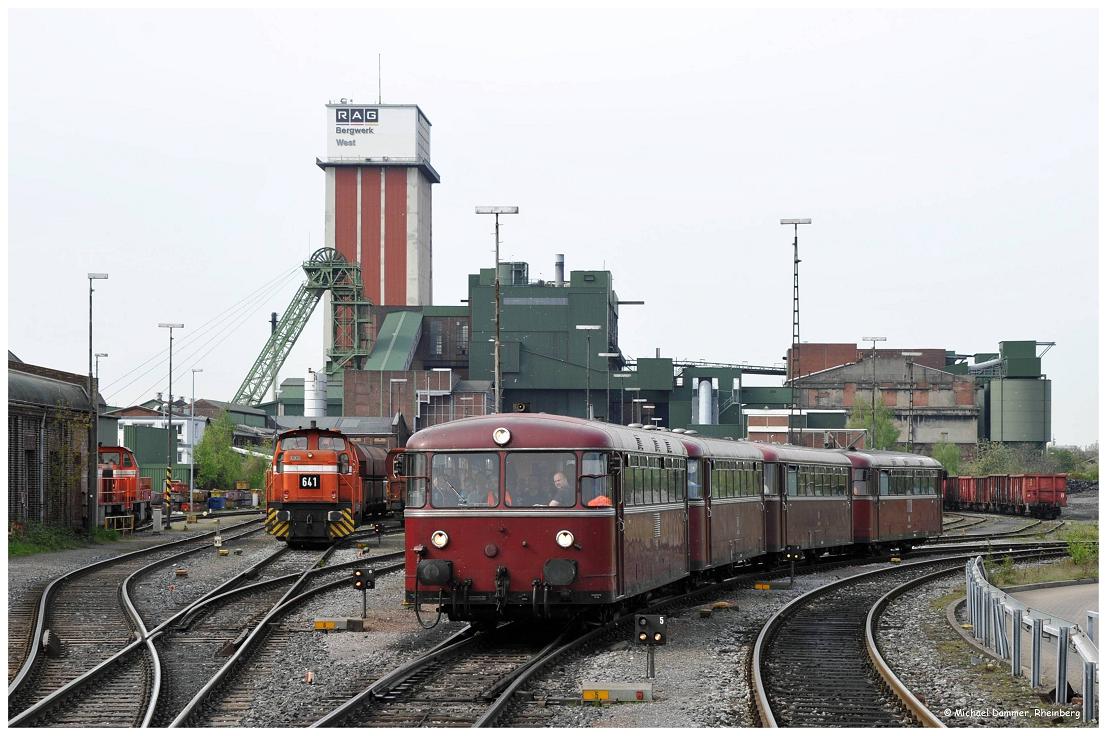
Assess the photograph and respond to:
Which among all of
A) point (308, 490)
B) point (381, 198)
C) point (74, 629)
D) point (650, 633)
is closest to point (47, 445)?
point (308, 490)

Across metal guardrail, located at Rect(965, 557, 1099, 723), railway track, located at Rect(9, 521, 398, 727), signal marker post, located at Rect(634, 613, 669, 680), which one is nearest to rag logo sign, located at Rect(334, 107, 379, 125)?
railway track, located at Rect(9, 521, 398, 727)

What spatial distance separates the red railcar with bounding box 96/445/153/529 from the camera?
46.4 metres

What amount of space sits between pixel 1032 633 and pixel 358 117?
130 m

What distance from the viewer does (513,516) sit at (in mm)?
17531

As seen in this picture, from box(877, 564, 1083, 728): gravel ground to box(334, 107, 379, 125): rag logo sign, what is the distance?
12111 centimetres

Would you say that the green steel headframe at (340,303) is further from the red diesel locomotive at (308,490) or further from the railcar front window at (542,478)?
the railcar front window at (542,478)

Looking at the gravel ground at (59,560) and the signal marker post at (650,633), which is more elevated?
the signal marker post at (650,633)

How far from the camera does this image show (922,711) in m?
13.0

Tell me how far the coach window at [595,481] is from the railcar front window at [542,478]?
103mm

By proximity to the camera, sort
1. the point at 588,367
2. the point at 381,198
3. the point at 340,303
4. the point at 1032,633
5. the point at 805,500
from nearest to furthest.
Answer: the point at 1032,633, the point at 805,500, the point at 588,367, the point at 340,303, the point at 381,198

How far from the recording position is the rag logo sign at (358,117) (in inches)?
5468

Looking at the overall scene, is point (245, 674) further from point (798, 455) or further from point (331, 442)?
point (331, 442)

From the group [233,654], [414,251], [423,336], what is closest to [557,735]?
[233,654]

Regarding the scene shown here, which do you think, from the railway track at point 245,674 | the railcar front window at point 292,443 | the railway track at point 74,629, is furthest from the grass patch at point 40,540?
the railway track at point 245,674
